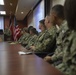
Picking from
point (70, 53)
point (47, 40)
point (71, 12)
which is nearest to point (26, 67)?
point (70, 53)

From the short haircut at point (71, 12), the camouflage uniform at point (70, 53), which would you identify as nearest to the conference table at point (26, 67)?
the camouflage uniform at point (70, 53)

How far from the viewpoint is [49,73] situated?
1222 millimetres

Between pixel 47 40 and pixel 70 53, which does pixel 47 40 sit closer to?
pixel 47 40

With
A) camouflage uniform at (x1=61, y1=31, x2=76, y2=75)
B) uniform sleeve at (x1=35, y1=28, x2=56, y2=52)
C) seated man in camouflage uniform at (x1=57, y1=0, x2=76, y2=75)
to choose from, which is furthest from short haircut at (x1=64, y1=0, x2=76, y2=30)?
uniform sleeve at (x1=35, y1=28, x2=56, y2=52)

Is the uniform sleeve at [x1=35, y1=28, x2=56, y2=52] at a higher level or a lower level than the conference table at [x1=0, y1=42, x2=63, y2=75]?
higher

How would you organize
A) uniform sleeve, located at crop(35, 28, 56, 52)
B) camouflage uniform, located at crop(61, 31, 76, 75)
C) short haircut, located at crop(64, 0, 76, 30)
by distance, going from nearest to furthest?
short haircut, located at crop(64, 0, 76, 30)
camouflage uniform, located at crop(61, 31, 76, 75)
uniform sleeve, located at crop(35, 28, 56, 52)


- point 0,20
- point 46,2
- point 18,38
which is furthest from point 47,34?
point 0,20

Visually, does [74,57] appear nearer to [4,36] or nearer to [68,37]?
[68,37]

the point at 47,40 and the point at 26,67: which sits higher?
the point at 47,40

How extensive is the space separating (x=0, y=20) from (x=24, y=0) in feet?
24.2

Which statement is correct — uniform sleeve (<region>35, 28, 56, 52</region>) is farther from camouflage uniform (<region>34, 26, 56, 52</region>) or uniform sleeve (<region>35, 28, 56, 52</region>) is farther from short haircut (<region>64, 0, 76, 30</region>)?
short haircut (<region>64, 0, 76, 30</region>)

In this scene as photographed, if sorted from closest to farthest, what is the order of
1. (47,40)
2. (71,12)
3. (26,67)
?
(71,12)
(26,67)
(47,40)

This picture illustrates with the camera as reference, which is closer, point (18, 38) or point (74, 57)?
point (74, 57)

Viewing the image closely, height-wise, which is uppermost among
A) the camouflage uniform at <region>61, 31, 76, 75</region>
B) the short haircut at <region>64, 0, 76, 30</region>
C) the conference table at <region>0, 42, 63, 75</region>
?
the short haircut at <region>64, 0, 76, 30</region>
